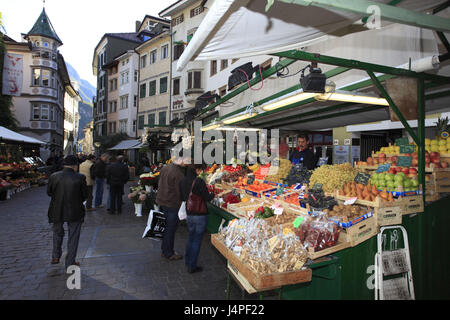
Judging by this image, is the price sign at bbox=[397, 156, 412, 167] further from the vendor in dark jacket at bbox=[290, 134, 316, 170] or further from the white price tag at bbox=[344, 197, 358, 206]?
the vendor in dark jacket at bbox=[290, 134, 316, 170]

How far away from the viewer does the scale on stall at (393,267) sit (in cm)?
319

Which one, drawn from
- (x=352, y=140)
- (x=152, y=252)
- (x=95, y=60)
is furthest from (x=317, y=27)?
(x=95, y=60)

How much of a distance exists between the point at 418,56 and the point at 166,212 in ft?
15.6

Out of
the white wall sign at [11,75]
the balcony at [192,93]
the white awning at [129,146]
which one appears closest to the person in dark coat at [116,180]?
the white awning at [129,146]

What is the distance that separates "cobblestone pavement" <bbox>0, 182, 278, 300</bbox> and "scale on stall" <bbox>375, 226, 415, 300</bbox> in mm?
1695

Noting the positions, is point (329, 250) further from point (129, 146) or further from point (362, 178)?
point (129, 146)

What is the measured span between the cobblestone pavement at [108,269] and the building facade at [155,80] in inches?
808

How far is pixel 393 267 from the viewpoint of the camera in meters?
3.27

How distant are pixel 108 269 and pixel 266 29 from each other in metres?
4.45

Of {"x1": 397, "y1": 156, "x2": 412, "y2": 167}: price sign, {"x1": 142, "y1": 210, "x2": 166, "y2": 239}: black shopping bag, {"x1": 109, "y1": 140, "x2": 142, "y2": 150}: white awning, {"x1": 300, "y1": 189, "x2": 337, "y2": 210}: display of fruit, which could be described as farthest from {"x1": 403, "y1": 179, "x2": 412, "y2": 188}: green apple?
{"x1": 109, "y1": 140, "x2": 142, "y2": 150}: white awning

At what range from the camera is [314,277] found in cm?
338

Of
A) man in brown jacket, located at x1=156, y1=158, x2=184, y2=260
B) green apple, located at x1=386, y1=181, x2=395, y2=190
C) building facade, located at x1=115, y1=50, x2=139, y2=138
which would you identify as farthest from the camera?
building facade, located at x1=115, y1=50, x2=139, y2=138

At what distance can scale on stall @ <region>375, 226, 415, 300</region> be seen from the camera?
3186 mm
